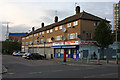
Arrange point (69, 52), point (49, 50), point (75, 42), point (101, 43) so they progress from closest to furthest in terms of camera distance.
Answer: point (101, 43)
point (75, 42)
point (69, 52)
point (49, 50)

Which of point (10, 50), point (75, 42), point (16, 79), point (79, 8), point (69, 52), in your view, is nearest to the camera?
point (16, 79)

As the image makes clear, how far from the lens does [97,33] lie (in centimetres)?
3023

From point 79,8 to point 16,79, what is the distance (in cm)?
3216

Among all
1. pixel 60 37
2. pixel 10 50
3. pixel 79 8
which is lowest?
pixel 10 50

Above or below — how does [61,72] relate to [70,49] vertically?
below

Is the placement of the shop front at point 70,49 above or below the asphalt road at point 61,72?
above

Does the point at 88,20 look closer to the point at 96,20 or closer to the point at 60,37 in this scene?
the point at 96,20

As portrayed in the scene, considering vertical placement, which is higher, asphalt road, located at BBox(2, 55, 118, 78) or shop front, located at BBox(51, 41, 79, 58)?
shop front, located at BBox(51, 41, 79, 58)

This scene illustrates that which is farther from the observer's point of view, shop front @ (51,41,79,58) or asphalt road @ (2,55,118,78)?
shop front @ (51,41,79,58)

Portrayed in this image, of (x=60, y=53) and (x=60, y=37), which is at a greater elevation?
(x=60, y=37)

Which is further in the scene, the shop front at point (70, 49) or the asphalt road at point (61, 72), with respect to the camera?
the shop front at point (70, 49)

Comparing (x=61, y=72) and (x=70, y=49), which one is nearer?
(x=61, y=72)

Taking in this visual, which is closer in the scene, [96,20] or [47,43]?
[96,20]

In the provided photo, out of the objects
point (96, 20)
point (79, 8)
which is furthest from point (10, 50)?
point (96, 20)
